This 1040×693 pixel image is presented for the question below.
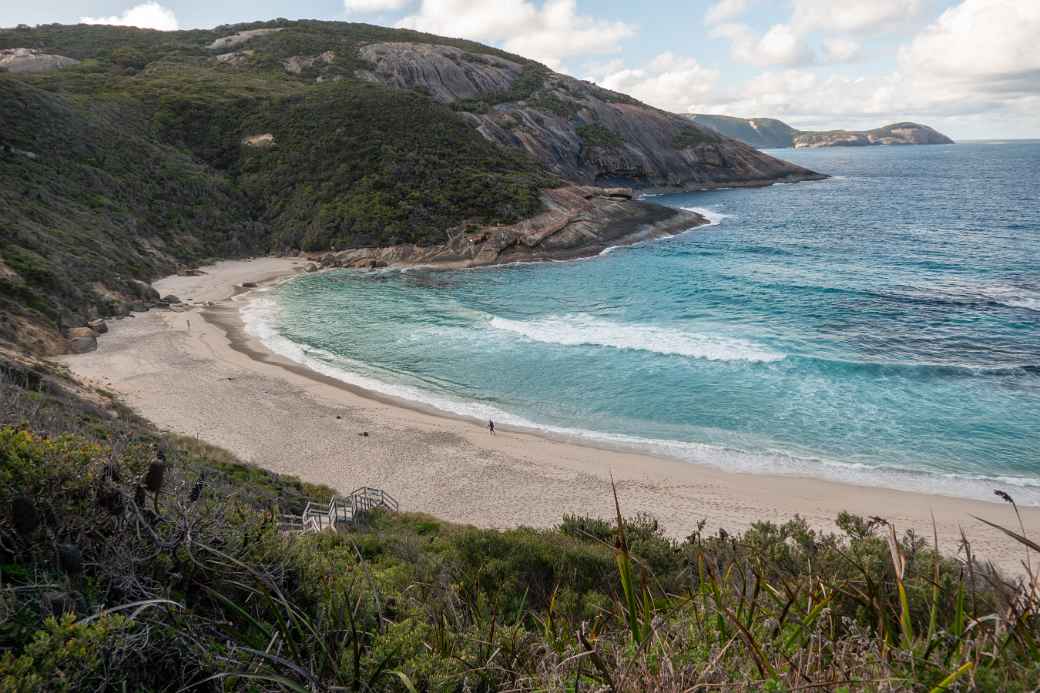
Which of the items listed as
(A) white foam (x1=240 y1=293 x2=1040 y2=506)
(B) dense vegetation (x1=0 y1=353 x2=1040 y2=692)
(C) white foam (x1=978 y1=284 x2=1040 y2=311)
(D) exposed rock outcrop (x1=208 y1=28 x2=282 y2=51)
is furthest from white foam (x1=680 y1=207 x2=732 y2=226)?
(D) exposed rock outcrop (x1=208 y1=28 x2=282 y2=51)

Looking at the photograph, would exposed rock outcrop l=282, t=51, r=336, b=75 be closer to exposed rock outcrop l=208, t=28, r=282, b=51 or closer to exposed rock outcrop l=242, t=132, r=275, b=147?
exposed rock outcrop l=208, t=28, r=282, b=51

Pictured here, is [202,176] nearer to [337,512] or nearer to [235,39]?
[337,512]

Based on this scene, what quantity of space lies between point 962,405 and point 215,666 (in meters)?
25.6

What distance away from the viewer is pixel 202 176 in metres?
55.1

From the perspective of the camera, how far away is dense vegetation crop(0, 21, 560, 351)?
1379 inches

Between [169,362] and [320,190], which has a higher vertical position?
[320,190]

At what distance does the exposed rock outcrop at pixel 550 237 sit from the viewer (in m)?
48.9

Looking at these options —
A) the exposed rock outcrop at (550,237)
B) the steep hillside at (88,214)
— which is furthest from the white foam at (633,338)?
the steep hillside at (88,214)

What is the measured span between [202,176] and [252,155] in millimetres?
7062

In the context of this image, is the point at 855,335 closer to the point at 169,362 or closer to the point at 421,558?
the point at 421,558

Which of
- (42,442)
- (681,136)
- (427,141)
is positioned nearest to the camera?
(42,442)

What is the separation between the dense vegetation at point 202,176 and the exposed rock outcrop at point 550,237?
Result: 158 centimetres

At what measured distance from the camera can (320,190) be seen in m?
55.7

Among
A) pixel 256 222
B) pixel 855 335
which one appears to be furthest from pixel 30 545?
pixel 256 222
